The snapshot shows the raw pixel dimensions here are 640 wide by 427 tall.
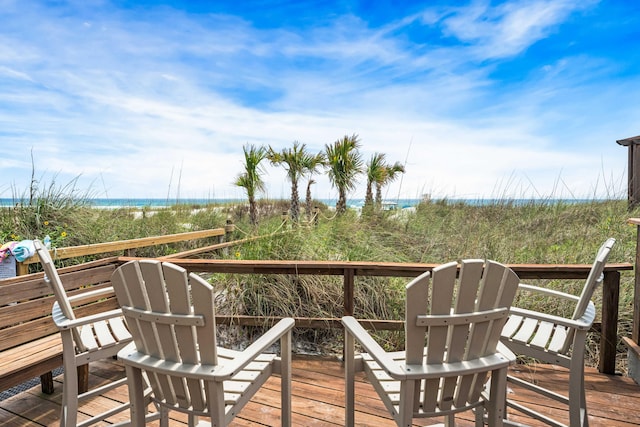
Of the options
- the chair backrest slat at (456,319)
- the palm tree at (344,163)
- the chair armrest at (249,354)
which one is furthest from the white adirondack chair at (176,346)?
the palm tree at (344,163)

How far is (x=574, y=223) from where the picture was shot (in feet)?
15.0

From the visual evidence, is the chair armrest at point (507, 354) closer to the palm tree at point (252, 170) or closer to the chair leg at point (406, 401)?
the chair leg at point (406, 401)

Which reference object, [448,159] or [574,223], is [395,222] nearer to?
[574,223]

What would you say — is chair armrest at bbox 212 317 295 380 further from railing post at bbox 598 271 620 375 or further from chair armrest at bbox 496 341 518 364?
railing post at bbox 598 271 620 375

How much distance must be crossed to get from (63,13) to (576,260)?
744 centimetres

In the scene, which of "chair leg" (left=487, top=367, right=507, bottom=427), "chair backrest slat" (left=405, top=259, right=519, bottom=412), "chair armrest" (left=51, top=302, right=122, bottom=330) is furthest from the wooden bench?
"chair leg" (left=487, top=367, right=507, bottom=427)

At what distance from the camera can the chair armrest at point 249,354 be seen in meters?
1.11

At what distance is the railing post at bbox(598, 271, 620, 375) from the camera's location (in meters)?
2.35

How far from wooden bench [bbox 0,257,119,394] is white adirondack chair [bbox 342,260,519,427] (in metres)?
1.86

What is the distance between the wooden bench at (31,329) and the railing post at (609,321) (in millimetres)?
3604

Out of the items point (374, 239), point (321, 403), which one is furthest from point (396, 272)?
point (374, 239)

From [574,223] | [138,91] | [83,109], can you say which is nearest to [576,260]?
[574,223]

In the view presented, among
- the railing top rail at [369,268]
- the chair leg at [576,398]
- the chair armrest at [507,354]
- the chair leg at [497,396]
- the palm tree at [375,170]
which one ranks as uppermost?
the palm tree at [375,170]

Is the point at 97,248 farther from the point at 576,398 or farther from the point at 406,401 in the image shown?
the point at 576,398
